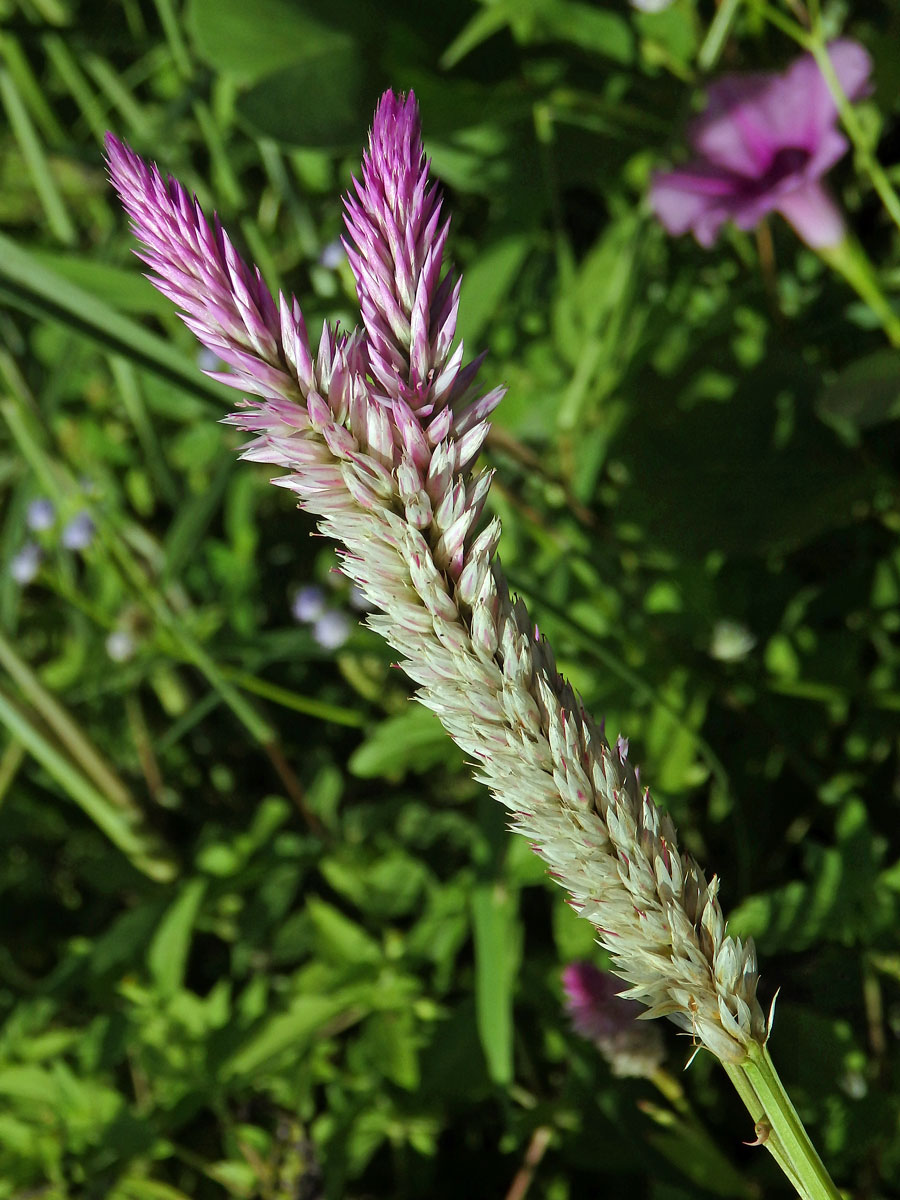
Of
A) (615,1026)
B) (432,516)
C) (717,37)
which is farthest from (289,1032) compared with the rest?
(717,37)

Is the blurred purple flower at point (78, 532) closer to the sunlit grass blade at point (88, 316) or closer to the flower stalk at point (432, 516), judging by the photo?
the sunlit grass blade at point (88, 316)

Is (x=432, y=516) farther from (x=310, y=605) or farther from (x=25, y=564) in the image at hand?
(x=25, y=564)

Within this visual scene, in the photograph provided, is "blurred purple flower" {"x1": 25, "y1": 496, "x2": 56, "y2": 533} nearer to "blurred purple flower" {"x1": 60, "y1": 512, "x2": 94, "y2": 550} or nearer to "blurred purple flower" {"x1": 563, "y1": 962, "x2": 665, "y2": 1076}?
"blurred purple flower" {"x1": 60, "y1": 512, "x2": 94, "y2": 550}

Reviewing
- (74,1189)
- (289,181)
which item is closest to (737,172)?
(289,181)

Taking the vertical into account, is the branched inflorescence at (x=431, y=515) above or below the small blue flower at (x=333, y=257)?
below

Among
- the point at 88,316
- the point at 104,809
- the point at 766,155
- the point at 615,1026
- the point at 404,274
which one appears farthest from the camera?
the point at 104,809

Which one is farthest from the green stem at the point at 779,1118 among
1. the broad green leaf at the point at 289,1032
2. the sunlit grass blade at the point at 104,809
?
the sunlit grass blade at the point at 104,809
